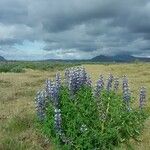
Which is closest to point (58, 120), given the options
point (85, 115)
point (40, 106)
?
point (85, 115)

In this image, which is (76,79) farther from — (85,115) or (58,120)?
(58,120)

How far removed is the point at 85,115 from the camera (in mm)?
9789

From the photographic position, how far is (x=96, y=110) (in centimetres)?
1005

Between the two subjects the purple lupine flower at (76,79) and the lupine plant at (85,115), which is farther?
the purple lupine flower at (76,79)

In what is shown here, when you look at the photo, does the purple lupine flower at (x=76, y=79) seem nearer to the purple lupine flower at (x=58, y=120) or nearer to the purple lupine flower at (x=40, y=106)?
the purple lupine flower at (x=40, y=106)

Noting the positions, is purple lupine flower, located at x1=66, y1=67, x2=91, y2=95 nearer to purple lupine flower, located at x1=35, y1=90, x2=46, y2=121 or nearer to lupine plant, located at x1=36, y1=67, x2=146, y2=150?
lupine plant, located at x1=36, y1=67, x2=146, y2=150

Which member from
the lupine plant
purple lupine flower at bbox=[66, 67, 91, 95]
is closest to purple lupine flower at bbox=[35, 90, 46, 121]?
the lupine plant

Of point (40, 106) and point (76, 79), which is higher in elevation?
point (76, 79)

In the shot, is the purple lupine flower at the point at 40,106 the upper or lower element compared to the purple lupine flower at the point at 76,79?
lower

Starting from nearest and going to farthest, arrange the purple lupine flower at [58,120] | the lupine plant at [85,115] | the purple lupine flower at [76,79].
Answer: the purple lupine flower at [58,120] → the lupine plant at [85,115] → the purple lupine flower at [76,79]


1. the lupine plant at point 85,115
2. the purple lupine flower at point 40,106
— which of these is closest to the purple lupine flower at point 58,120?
the lupine plant at point 85,115

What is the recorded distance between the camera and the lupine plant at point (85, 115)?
9.24 metres

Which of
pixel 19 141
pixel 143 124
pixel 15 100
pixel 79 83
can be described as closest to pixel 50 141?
pixel 19 141

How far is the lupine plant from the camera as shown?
364 inches
